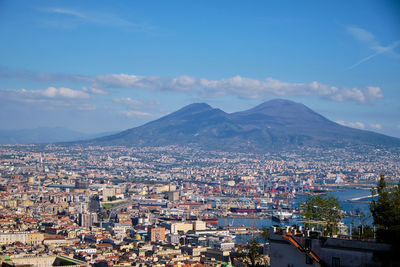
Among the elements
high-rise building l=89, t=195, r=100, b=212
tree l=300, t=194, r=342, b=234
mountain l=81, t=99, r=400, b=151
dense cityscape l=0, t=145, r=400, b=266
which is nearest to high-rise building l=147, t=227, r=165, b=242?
dense cityscape l=0, t=145, r=400, b=266

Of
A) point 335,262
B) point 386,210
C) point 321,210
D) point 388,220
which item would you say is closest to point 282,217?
point 321,210

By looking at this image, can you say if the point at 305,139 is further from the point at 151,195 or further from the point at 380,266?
the point at 380,266

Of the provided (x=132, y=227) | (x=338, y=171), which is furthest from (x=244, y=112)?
(x=132, y=227)

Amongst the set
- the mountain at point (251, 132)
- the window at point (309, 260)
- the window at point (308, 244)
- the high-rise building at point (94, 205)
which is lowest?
the high-rise building at point (94, 205)

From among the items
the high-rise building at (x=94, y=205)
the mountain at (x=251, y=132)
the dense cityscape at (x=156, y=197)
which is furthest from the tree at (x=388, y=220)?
the mountain at (x=251, y=132)

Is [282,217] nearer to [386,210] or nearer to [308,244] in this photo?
[386,210]

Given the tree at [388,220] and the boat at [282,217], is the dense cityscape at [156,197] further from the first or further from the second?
the tree at [388,220]
